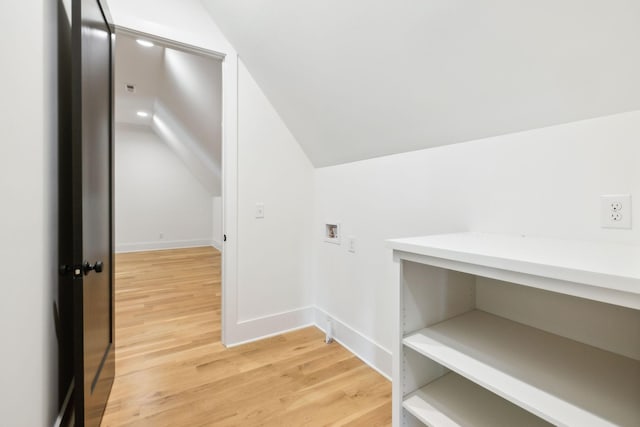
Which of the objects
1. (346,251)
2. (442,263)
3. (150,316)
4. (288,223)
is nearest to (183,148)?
(150,316)

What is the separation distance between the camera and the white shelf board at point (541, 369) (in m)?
0.69

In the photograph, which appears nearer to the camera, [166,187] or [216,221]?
[166,187]

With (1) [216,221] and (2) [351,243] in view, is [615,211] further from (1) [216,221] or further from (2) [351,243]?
(1) [216,221]

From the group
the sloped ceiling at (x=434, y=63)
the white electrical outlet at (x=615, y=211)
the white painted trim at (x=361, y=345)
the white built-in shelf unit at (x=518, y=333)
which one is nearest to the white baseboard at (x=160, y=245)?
the white painted trim at (x=361, y=345)

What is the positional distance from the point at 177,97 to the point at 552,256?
4.30 m

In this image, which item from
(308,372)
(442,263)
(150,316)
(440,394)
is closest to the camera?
(442,263)

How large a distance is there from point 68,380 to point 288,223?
5.06 ft

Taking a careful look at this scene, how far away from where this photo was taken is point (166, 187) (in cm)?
638

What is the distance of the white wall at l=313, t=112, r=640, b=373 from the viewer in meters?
0.93

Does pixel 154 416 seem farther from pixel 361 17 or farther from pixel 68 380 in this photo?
pixel 361 17

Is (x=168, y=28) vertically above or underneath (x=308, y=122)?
above

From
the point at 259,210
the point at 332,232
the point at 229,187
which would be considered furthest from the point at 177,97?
the point at 332,232

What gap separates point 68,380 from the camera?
1322 mm

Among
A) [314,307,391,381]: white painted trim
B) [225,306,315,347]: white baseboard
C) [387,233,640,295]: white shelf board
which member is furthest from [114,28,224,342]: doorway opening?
[387,233,640,295]: white shelf board
